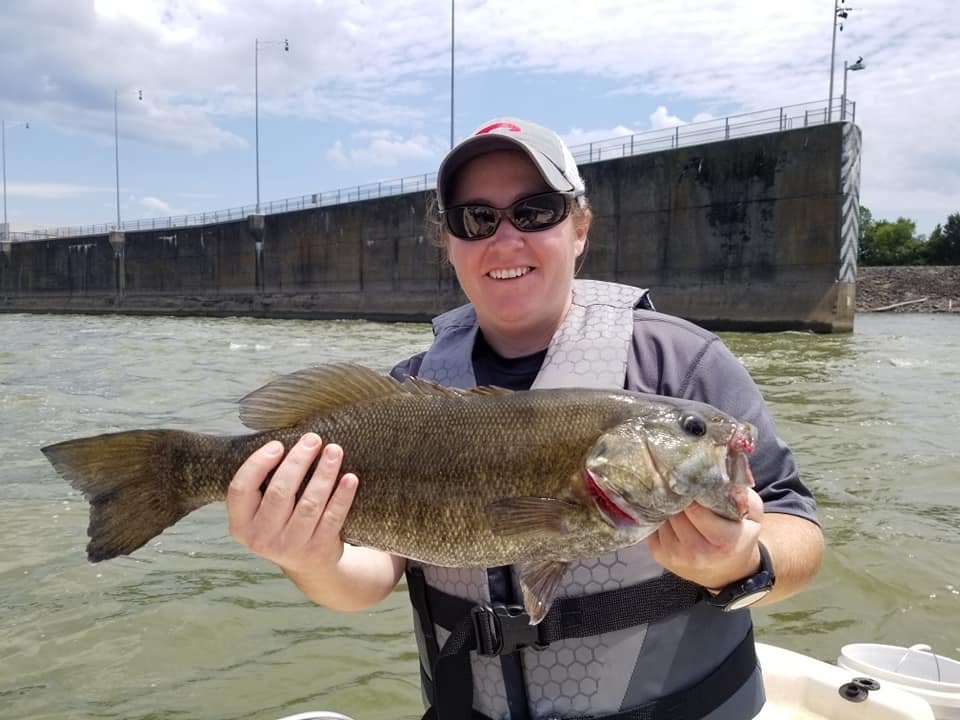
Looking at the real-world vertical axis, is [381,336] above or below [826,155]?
below

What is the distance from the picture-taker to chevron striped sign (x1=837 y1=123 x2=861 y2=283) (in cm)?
3008

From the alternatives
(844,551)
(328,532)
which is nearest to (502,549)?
(328,532)

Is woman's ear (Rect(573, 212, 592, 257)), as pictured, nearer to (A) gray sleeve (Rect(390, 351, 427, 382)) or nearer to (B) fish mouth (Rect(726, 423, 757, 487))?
(A) gray sleeve (Rect(390, 351, 427, 382))

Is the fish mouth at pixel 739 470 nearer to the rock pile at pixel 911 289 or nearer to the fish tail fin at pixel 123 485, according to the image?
the fish tail fin at pixel 123 485

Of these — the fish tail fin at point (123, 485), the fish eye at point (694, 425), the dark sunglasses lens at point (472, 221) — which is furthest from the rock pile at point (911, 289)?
the fish tail fin at point (123, 485)

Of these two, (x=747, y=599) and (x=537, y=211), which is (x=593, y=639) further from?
(x=537, y=211)

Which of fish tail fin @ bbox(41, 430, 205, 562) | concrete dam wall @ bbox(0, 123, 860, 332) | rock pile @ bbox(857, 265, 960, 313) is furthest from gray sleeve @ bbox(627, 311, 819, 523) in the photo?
rock pile @ bbox(857, 265, 960, 313)

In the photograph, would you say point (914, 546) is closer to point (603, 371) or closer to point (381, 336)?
point (603, 371)

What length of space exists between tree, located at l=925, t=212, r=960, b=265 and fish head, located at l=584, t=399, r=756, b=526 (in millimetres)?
89403

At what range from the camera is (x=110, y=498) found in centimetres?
254

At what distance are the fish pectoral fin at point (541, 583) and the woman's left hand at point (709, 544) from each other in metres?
0.29

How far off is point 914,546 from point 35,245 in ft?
249

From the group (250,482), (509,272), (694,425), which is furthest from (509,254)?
(250,482)

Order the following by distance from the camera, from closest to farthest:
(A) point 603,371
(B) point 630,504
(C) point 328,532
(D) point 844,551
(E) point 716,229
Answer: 1. (B) point 630,504
2. (C) point 328,532
3. (A) point 603,371
4. (D) point 844,551
5. (E) point 716,229
